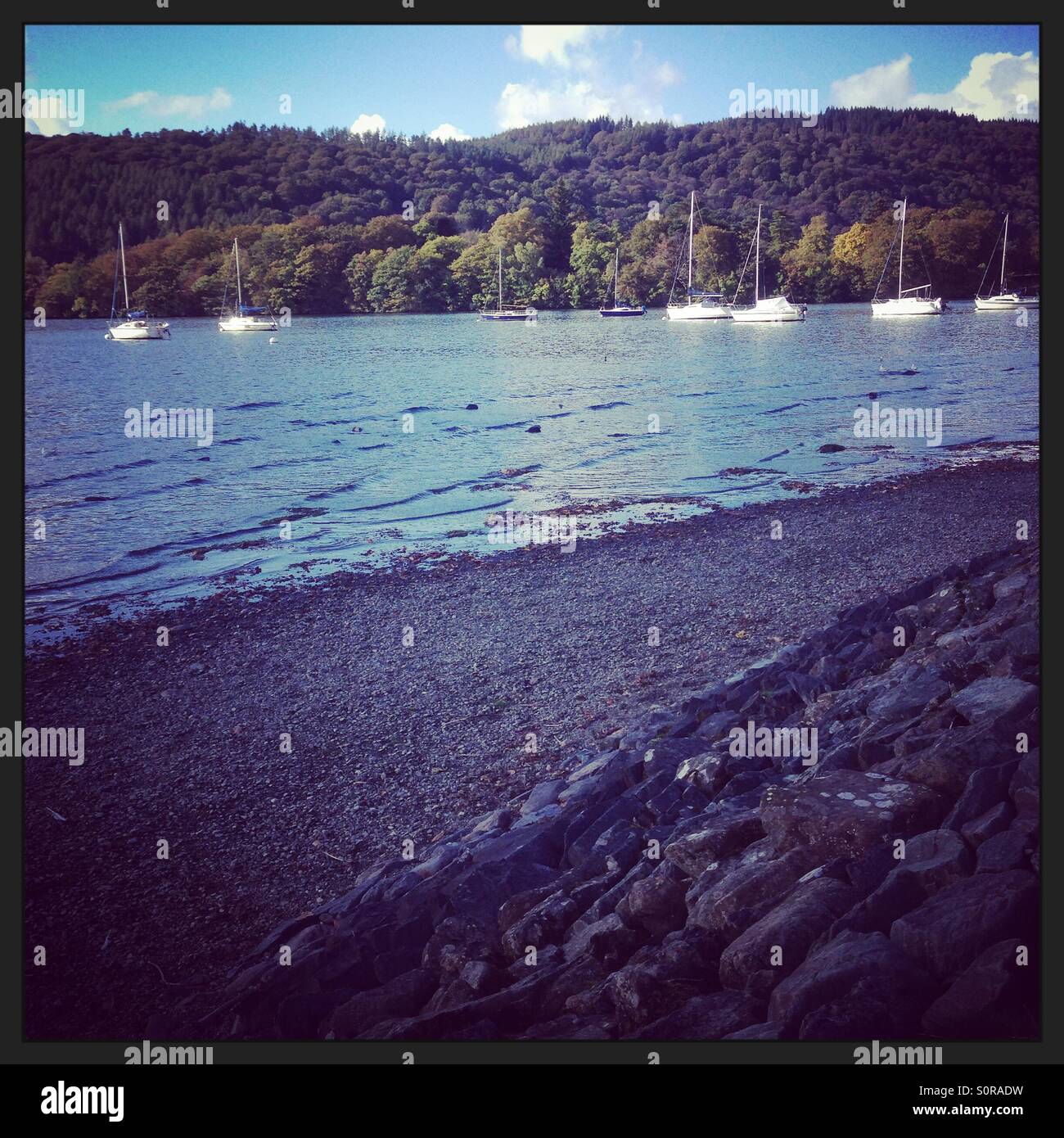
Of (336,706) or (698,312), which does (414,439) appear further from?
(698,312)

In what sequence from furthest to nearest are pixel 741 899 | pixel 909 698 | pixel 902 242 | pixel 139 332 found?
pixel 139 332
pixel 902 242
pixel 909 698
pixel 741 899

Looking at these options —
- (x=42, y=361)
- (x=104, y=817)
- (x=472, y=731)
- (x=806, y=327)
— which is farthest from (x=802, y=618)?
(x=806, y=327)

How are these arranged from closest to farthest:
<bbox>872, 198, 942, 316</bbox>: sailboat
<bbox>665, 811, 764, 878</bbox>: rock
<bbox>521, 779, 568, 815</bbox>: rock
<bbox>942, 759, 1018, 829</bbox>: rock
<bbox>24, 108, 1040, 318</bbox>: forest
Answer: <bbox>942, 759, 1018, 829</bbox>: rock → <bbox>665, 811, 764, 878</bbox>: rock → <bbox>521, 779, 568, 815</bbox>: rock → <bbox>24, 108, 1040, 318</bbox>: forest → <bbox>872, 198, 942, 316</bbox>: sailboat

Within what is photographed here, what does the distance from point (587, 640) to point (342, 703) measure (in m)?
2.29

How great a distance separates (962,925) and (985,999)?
0.72 ft

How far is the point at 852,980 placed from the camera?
116 inches

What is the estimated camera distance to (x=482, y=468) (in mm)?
19375

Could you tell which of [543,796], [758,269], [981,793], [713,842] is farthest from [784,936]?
[758,269]

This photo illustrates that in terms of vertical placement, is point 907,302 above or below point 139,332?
below

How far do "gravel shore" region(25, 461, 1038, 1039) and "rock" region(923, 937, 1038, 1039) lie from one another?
10.2ft

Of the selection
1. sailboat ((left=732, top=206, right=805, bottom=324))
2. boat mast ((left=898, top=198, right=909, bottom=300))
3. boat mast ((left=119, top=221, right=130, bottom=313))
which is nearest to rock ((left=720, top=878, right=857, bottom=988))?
→ boat mast ((left=898, top=198, right=909, bottom=300))

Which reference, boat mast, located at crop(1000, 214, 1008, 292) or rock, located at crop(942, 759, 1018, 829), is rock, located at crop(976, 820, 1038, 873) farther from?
boat mast, located at crop(1000, 214, 1008, 292)

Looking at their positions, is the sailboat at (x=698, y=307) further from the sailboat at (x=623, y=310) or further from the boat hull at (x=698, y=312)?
the sailboat at (x=623, y=310)

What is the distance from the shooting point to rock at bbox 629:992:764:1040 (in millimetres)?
3113
